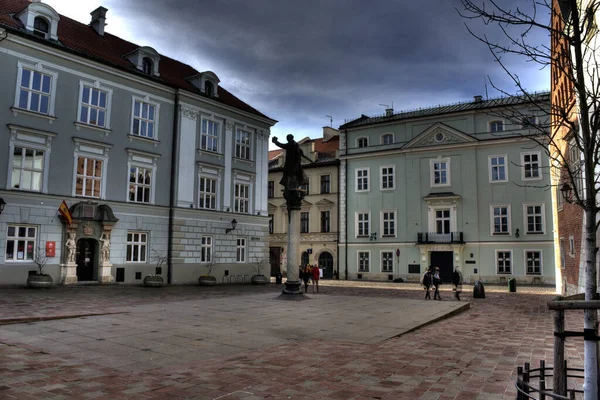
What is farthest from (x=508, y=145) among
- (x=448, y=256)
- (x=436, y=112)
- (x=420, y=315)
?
(x=420, y=315)

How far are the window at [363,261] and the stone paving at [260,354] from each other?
1049 inches

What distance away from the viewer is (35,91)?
76.5 ft

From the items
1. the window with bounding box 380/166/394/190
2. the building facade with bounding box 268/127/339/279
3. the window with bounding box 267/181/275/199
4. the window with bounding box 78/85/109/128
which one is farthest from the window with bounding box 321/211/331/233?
the window with bounding box 78/85/109/128

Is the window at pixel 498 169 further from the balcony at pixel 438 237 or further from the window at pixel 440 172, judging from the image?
the balcony at pixel 438 237

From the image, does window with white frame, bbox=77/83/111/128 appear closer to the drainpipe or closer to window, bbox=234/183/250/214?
the drainpipe

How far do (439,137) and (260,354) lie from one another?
34.9 metres

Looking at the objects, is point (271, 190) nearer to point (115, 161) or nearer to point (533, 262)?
point (115, 161)

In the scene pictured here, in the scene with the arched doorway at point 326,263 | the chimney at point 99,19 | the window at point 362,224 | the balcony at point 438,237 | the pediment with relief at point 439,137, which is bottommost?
the arched doorway at point 326,263

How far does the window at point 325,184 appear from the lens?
151 ft

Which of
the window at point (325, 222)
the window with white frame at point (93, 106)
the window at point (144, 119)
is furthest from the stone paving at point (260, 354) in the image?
the window at point (325, 222)

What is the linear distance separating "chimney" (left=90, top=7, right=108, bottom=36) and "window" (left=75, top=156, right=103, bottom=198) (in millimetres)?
9910

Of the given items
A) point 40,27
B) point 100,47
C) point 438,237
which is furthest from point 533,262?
point 40,27

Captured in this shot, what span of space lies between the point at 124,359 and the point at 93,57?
21618 mm

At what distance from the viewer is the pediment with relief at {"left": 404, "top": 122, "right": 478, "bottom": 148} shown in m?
39.1
